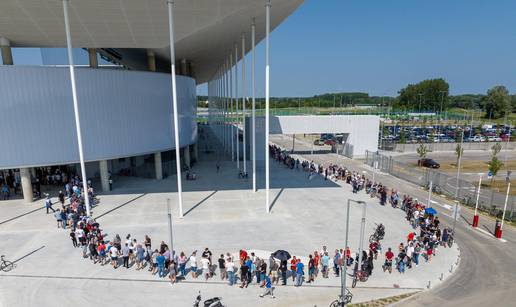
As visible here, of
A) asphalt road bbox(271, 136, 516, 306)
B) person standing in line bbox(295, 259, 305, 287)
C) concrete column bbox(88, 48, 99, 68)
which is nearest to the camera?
asphalt road bbox(271, 136, 516, 306)

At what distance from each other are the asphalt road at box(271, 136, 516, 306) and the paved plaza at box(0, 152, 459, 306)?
1.90ft

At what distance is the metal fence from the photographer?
21.8m

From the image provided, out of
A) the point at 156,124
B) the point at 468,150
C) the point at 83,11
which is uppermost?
the point at 83,11

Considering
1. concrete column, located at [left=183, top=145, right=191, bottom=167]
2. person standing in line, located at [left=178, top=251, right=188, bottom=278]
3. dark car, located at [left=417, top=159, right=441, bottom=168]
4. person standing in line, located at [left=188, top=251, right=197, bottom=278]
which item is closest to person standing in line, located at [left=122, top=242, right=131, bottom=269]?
person standing in line, located at [left=178, top=251, right=188, bottom=278]

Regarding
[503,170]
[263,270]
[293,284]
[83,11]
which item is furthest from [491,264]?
[503,170]

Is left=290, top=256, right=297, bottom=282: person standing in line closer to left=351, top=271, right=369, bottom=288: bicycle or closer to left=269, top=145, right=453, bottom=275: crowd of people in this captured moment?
left=351, top=271, right=369, bottom=288: bicycle

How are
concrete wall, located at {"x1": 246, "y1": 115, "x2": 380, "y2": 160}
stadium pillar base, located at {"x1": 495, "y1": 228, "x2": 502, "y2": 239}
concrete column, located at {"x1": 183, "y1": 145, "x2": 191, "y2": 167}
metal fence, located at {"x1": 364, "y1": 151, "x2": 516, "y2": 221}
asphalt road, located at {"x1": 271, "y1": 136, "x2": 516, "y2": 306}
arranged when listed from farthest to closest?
concrete wall, located at {"x1": 246, "y1": 115, "x2": 380, "y2": 160} → concrete column, located at {"x1": 183, "y1": 145, "x2": 191, "y2": 167} → metal fence, located at {"x1": 364, "y1": 151, "x2": 516, "y2": 221} → stadium pillar base, located at {"x1": 495, "y1": 228, "x2": 502, "y2": 239} → asphalt road, located at {"x1": 271, "y1": 136, "x2": 516, "y2": 306}

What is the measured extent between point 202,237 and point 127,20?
14.6 meters

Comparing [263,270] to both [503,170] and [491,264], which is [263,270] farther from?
[503,170]

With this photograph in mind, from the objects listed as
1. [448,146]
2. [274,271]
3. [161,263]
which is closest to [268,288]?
[274,271]

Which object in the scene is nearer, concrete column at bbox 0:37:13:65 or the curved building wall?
the curved building wall

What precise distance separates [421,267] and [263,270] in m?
7.41

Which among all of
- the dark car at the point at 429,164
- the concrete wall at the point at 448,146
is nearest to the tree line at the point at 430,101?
the concrete wall at the point at 448,146

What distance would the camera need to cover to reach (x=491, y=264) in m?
14.5
